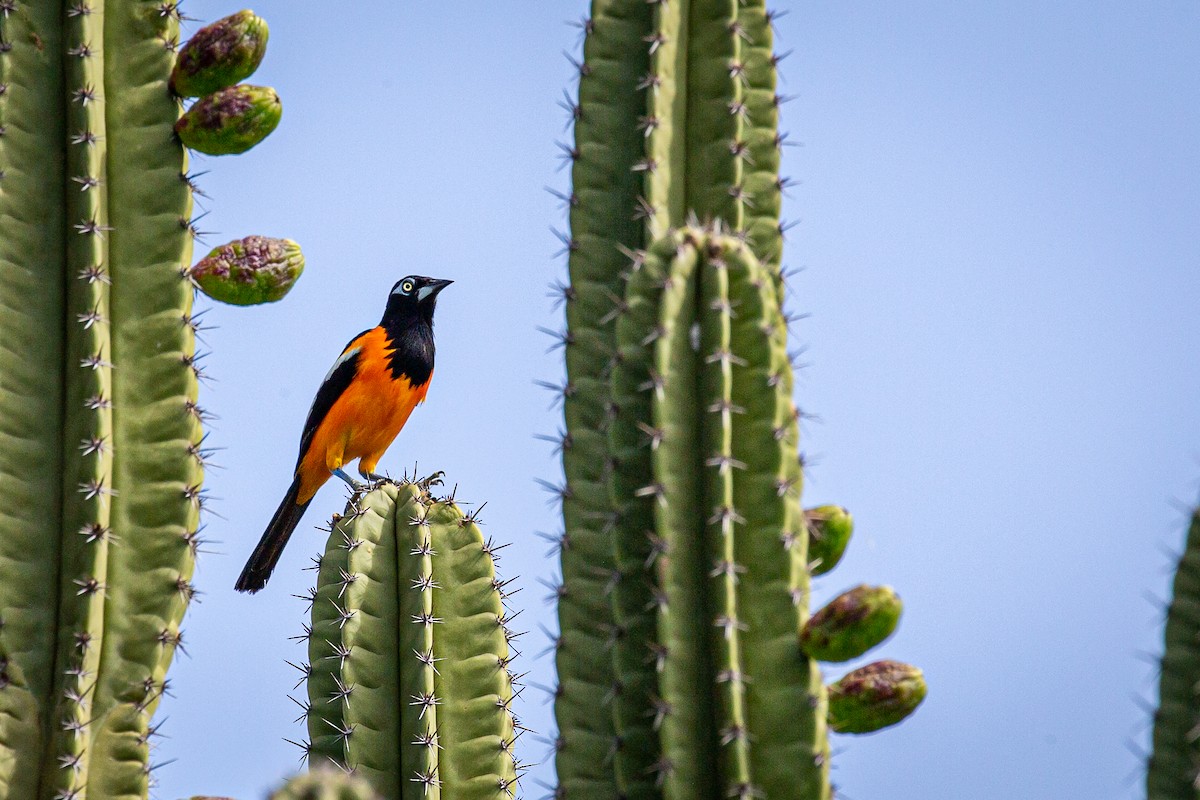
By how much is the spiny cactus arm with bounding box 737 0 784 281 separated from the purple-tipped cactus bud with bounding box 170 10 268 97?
1343 millimetres

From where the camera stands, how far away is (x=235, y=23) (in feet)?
12.1

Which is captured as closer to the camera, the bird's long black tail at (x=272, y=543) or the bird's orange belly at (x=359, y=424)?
the bird's long black tail at (x=272, y=543)

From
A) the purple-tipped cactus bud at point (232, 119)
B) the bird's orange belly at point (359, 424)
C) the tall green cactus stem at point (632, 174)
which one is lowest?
the tall green cactus stem at point (632, 174)

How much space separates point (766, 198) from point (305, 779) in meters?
1.84

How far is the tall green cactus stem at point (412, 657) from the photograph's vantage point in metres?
3.75

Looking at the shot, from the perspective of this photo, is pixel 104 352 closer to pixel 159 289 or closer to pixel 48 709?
pixel 159 289

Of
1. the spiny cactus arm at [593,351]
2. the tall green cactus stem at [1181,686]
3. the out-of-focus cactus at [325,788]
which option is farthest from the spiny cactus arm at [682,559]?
the tall green cactus stem at [1181,686]

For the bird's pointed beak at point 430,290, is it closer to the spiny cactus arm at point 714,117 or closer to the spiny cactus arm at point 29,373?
the spiny cactus arm at point 29,373

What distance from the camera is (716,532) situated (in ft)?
8.77

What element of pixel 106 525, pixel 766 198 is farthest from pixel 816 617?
pixel 106 525

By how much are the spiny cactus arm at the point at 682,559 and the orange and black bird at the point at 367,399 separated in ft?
16.2

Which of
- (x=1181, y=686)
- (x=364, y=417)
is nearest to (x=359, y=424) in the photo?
(x=364, y=417)

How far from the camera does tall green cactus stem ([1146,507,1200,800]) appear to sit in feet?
8.57

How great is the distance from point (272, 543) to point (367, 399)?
94 cm
